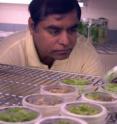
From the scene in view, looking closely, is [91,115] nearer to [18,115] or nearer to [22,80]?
[18,115]

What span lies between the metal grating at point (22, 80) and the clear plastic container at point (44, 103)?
0.04 m

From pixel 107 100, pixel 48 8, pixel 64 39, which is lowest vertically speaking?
pixel 107 100

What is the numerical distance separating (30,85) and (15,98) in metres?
0.12

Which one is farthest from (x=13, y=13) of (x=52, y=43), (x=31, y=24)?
(x=52, y=43)

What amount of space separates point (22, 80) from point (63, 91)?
192 millimetres

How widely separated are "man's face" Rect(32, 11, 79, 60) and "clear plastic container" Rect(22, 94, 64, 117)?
1.42 ft

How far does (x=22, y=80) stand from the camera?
1.14m

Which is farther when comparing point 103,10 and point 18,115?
point 103,10

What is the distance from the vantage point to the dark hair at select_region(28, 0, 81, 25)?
1427 millimetres

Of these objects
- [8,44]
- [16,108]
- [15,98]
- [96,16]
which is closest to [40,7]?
[8,44]

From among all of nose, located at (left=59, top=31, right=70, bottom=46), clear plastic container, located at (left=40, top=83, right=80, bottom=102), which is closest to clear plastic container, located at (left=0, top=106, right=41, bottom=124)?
clear plastic container, located at (left=40, top=83, right=80, bottom=102)

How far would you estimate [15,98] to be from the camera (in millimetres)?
977

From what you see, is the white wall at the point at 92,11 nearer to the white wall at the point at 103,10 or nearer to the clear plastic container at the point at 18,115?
Result: the white wall at the point at 103,10

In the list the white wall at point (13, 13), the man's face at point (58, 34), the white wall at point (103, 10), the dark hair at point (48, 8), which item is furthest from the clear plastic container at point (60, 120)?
the white wall at point (13, 13)
